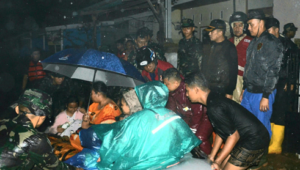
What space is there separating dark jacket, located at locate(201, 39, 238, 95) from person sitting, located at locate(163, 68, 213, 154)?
749 mm

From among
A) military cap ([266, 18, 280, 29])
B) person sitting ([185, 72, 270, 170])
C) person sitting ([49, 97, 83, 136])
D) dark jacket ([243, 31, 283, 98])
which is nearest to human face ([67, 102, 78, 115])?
person sitting ([49, 97, 83, 136])

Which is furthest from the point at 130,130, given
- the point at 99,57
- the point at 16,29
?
the point at 16,29

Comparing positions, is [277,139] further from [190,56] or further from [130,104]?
[130,104]

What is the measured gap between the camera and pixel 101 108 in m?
4.62

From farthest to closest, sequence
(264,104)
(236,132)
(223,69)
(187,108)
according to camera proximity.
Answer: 1. (223,69)
2. (187,108)
3. (264,104)
4. (236,132)

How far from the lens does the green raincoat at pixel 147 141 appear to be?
281 centimetres

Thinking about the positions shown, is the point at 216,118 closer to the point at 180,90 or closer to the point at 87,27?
the point at 180,90

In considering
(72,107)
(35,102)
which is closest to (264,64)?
(35,102)

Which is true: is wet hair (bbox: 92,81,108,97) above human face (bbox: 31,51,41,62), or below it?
below

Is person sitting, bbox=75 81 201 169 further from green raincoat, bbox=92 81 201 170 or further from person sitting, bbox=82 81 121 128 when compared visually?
person sitting, bbox=82 81 121 128

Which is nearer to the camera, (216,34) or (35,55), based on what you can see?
(216,34)

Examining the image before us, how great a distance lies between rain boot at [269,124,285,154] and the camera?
15.7ft

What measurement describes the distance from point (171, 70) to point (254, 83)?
1388mm

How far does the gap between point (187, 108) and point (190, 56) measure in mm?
1743
